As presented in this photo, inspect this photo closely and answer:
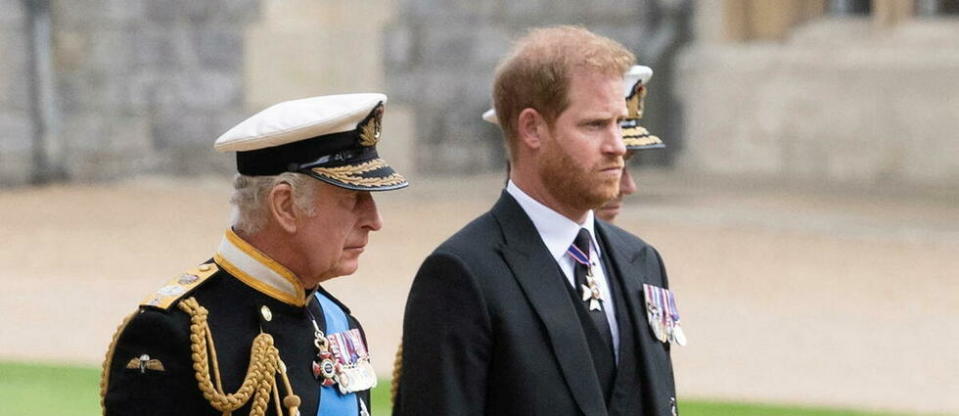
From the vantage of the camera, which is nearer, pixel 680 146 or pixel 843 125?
pixel 843 125

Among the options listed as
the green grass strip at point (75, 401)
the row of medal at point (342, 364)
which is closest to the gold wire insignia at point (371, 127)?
the row of medal at point (342, 364)

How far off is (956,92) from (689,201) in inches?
92.9

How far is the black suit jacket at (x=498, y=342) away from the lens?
3.21m

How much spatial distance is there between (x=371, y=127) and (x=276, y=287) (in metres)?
0.35

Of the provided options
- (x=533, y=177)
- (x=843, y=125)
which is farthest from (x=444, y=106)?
(x=533, y=177)

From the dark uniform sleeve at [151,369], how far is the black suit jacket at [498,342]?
432 mm

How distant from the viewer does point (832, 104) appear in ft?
49.6

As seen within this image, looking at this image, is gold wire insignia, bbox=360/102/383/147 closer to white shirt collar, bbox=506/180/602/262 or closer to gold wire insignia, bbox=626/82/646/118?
white shirt collar, bbox=506/180/602/262

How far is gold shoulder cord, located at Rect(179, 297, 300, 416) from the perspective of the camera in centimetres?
296

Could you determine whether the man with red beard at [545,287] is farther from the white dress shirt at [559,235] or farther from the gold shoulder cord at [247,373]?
the gold shoulder cord at [247,373]

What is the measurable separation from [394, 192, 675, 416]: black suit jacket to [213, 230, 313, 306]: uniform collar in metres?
0.27

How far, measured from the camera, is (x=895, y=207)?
1346 centimetres

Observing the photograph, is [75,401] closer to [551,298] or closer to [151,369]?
[551,298]

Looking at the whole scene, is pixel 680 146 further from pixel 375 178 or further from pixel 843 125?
pixel 375 178
